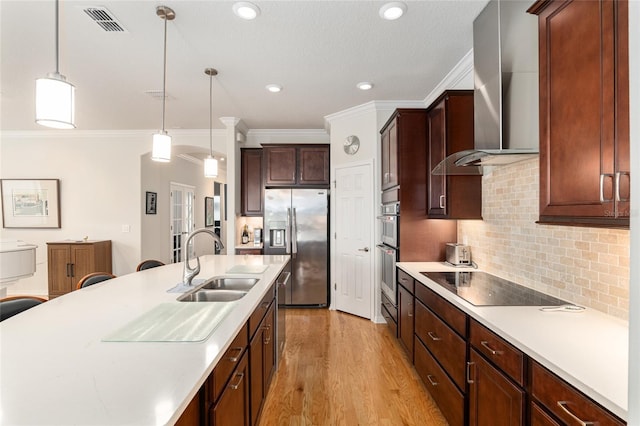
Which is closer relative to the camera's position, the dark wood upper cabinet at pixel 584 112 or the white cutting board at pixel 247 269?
the dark wood upper cabinet at pixel 584 112

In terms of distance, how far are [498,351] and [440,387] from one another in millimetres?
829

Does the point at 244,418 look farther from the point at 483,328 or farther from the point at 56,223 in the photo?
the point at 56,223

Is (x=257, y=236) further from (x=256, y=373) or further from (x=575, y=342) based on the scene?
(x=575, y=342)

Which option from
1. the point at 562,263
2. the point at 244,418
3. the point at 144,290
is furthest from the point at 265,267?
the point at 562,263

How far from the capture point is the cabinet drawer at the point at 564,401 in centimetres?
94

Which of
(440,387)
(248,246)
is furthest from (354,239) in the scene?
(440,387)

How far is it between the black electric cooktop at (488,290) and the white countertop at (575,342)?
99 millimetres

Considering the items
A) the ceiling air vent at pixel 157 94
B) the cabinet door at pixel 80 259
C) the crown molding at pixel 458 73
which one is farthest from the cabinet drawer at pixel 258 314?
the cabinet door at pixel 80 259

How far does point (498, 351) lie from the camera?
1.44 m

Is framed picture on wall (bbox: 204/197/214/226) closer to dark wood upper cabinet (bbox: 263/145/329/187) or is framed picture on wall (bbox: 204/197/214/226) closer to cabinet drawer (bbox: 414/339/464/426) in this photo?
dark wood upper cabinet (bbox: 263/145/329/187)

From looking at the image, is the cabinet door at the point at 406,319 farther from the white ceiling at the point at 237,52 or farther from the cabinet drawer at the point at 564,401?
the white ceiling at the point at 237,52

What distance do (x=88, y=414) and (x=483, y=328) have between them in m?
1.57

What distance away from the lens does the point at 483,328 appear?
5.15 ft

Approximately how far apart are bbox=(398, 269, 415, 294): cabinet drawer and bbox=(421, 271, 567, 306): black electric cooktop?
20 cm
